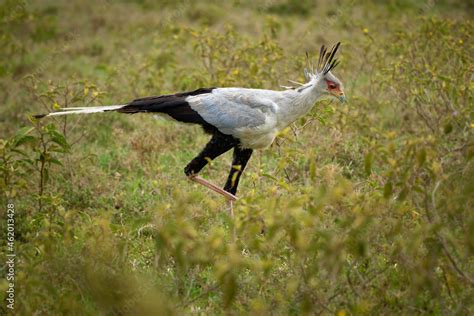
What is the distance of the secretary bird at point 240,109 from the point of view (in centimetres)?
424

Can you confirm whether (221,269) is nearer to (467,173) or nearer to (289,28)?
(467,173)

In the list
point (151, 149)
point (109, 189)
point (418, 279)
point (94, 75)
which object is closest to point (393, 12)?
point (94, 75)

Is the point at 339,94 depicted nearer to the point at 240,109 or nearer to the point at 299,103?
the point at 299,103

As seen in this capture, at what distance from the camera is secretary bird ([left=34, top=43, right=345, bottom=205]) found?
4238mm

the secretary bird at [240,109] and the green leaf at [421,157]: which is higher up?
the green leaf at [421,157]

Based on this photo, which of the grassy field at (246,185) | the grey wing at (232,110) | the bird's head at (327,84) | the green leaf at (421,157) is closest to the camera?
the green leaf at (421,157)

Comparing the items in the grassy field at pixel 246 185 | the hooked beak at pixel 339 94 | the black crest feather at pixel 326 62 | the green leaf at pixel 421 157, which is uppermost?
the green leaf at pixel 421 157

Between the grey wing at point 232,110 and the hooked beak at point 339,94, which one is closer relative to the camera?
the grey wing at point 232,110

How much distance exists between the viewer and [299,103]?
4301 millimetres

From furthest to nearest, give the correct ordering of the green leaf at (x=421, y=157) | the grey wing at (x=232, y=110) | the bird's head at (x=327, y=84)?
the bird's head at (x=327, y=84) < the grey wing at (x=232, y=110) < the green leaf at (x=421, y=157)

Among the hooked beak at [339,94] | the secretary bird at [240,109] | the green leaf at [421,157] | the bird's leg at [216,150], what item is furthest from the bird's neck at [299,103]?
the green leaf at [421,157]

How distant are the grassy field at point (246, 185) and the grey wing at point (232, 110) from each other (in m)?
0.27

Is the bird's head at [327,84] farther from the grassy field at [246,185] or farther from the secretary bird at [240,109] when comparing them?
the grassy field at [246,185]

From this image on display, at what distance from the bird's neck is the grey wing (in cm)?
12
